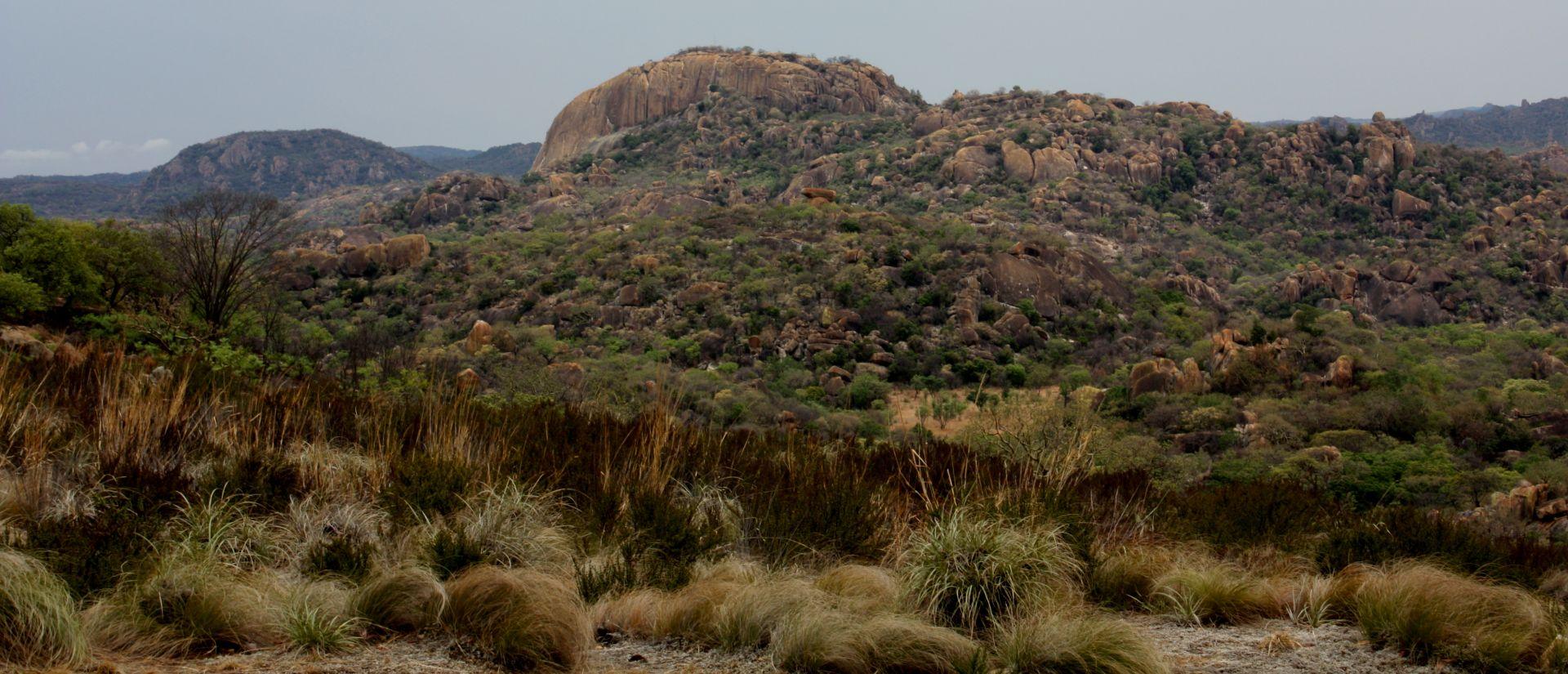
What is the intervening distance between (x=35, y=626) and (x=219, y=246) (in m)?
17.7

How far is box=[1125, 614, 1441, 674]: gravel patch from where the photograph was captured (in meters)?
4.05

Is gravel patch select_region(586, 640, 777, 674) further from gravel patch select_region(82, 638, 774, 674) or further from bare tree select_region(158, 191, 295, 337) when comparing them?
bare tree select_region(158, 191, 295, 337)

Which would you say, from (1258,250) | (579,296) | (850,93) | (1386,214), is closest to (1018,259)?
(579,296)

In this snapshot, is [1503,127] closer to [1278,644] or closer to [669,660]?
[1278,644]

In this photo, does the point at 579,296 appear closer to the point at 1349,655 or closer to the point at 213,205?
the point at 213,205

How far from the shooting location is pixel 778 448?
8.72 m

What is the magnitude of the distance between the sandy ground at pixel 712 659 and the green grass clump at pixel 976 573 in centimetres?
68

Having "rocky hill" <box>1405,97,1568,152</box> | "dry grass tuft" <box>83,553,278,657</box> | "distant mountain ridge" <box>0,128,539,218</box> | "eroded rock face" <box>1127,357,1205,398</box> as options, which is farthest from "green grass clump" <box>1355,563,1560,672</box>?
"rocky hill" <box>1405,97,1568,152</box>

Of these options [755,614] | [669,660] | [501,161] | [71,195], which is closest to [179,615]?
[669,660]

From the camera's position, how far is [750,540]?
594 cm

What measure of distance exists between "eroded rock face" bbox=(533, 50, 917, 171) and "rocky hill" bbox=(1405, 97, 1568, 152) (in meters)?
72.9

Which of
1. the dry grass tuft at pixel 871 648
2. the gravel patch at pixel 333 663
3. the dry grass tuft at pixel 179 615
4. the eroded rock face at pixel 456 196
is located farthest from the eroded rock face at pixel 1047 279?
the eroded rock face at pixel 456 196

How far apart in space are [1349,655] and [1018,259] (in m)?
37.1

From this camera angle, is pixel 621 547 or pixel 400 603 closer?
pixel 400 603
